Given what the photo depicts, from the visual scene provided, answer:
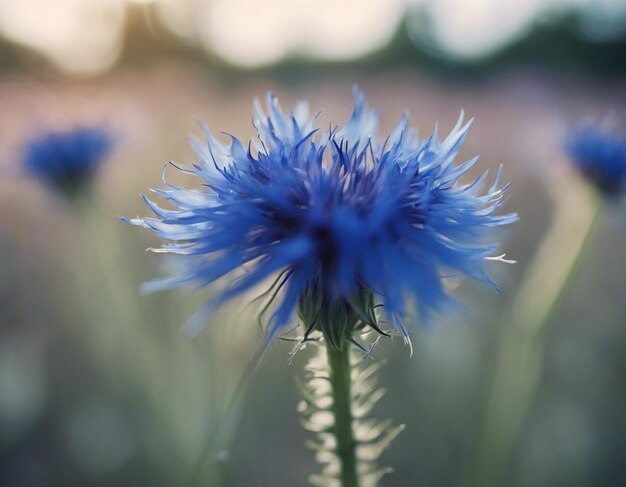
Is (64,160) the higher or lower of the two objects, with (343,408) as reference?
higher

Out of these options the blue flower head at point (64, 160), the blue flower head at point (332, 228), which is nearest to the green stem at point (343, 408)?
the blue flower head at point (332, 228)

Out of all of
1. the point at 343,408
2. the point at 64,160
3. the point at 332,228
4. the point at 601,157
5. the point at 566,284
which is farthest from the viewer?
the point at 64,160

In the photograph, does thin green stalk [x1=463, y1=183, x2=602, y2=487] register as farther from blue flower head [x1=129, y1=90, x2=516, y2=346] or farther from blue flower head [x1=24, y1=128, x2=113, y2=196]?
blue flower head [x1=24, y1=128, x2=113, y2=196]

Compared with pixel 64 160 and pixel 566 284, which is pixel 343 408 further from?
pixel 64 160

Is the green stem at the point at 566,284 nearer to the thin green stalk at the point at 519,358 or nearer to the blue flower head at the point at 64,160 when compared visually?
the thin green stalk at the point at 519,358

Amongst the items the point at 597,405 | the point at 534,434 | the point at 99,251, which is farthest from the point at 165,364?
the point at 597,405

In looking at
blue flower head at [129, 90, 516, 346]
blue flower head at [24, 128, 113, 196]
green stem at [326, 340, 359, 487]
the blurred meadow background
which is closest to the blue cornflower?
the blurred meadow background

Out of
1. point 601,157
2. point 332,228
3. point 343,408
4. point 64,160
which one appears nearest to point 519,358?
point 601,157
